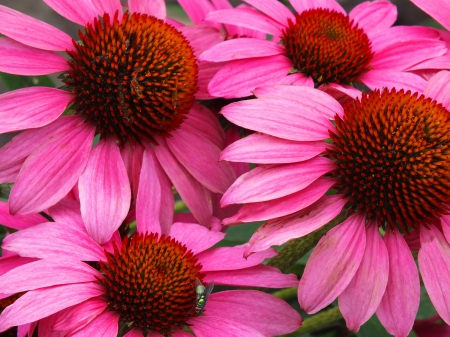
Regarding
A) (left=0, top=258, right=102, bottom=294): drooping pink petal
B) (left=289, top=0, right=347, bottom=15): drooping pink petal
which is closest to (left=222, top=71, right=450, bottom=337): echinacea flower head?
(left=0, top=258, right=102, bottom=294): drooping pink petal

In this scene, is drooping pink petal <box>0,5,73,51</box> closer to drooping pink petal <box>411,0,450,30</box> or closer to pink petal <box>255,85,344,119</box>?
pink petal <box>255,85,344,119</box>

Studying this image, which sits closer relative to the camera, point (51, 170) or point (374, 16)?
point (51, 170)

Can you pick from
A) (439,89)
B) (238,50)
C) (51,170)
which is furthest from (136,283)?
(439,89)

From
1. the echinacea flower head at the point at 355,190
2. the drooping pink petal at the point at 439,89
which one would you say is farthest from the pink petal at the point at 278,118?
the drooping pink petal at the point at 439,89

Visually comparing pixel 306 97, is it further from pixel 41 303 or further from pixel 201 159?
pixel 41 303

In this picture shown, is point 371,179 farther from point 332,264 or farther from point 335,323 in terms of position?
point 335,323

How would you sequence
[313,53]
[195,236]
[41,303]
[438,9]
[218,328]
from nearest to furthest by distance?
[41,303] < [218,328] < [195,236] < [313,53] < [438,9]

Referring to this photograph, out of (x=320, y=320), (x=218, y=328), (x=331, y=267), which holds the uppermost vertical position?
(x=331, y=267)
